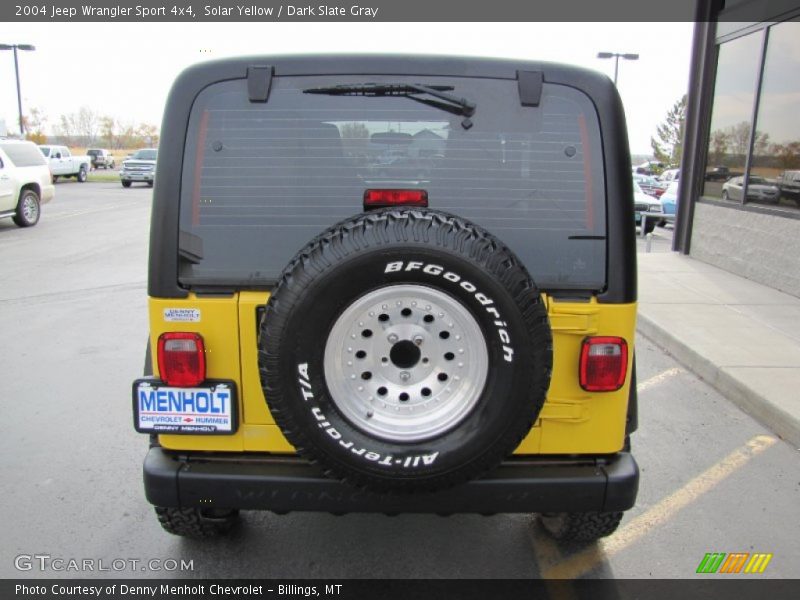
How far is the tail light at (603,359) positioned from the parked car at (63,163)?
36562 millimetres

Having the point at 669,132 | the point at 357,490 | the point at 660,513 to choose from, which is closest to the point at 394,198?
the point at 357,490

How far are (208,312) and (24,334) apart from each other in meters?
5.20

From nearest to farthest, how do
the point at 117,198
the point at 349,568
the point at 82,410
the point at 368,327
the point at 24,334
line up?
the point at 368,327 → the point at 349,568 → the point at 82,410 → the point at 24,334 → the point at 117,198

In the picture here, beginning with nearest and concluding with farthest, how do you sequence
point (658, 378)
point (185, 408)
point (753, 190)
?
point (185, 408)
point (658, 378)
point (753, 190)

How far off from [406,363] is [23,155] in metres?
16.1

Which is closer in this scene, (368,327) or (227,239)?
(368,327)

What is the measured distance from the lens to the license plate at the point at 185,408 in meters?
2.45

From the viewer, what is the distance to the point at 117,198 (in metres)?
24.3

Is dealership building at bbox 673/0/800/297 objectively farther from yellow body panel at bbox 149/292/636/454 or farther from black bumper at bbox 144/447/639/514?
black bumper at bbox 144/447/639/514

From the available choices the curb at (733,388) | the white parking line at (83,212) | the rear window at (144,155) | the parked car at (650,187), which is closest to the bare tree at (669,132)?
the parked car at (650,187)

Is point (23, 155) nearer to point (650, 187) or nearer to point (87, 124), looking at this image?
point (650, 187)

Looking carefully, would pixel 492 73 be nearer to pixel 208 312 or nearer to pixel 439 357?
pixel 439 357

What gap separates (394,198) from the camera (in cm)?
237

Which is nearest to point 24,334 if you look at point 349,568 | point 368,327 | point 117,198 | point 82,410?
point 82,410
